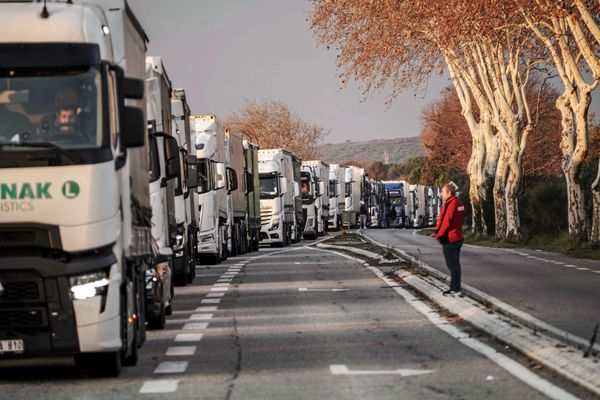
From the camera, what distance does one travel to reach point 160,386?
44.7 ft

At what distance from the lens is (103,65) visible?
14.2m

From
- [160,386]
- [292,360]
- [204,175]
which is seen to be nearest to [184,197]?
[204,175]

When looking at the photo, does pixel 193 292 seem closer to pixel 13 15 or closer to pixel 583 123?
pixel 13 15

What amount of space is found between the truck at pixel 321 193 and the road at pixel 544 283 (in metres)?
39.3

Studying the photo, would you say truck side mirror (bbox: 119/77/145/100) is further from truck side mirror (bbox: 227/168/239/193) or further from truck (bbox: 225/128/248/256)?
truck side mirror (bbox: 227/168/239/193)

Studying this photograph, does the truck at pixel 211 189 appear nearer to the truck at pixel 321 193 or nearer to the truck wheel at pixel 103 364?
the truck wheel at pixel 103 364

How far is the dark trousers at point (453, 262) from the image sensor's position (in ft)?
80.3

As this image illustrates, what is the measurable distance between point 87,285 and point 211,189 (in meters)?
27.6

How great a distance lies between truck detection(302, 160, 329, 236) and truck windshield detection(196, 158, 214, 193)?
40.6 meters

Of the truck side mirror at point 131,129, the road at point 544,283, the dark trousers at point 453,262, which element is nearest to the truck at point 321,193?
the road at point 544,283

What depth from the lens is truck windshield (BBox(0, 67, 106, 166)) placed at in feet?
45.7

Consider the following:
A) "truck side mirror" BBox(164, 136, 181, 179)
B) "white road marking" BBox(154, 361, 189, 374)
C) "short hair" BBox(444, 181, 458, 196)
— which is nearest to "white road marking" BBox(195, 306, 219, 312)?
"truck side mirror" BBox(164, 136, 181, 179)

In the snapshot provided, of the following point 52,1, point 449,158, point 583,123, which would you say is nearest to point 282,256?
point 583,123

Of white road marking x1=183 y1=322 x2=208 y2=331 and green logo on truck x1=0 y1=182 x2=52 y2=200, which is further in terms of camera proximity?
white road marking x1=183 y1=322 x2=208 y2=331
